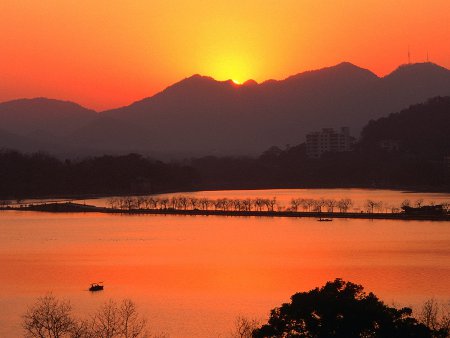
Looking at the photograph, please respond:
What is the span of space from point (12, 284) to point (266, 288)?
535 centimetres

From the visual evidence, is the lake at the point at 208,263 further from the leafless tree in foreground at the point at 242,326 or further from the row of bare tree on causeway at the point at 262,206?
the row of bare tree on causeway at the point at 262,206

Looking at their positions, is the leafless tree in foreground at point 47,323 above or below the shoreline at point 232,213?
below

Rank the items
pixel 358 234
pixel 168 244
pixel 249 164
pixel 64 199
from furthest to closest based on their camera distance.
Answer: pixel 249 164, pixel 64 199, pixel 358 234, pixel 168 244

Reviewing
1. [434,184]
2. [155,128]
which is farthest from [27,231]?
[155,128]

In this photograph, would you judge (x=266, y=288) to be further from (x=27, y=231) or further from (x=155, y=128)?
(x=155, y=128)

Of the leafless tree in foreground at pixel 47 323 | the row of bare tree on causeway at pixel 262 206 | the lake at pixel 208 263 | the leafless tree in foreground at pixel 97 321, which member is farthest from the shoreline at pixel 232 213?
the leafless tree in foreground at pixel 47 323

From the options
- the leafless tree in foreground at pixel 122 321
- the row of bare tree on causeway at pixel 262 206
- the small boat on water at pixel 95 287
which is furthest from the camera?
the row of bare tree on causeway at pixel 262 206

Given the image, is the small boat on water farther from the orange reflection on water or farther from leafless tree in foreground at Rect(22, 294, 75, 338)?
leafless tree in foreground at Rect(22, 294, 75, 338)

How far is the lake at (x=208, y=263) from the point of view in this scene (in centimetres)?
1567

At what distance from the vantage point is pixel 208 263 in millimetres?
21688

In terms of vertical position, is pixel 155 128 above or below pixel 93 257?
above

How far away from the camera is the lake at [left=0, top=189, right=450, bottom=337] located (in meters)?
15.7

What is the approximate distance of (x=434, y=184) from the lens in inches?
2158

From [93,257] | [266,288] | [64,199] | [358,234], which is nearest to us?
[266,288]
